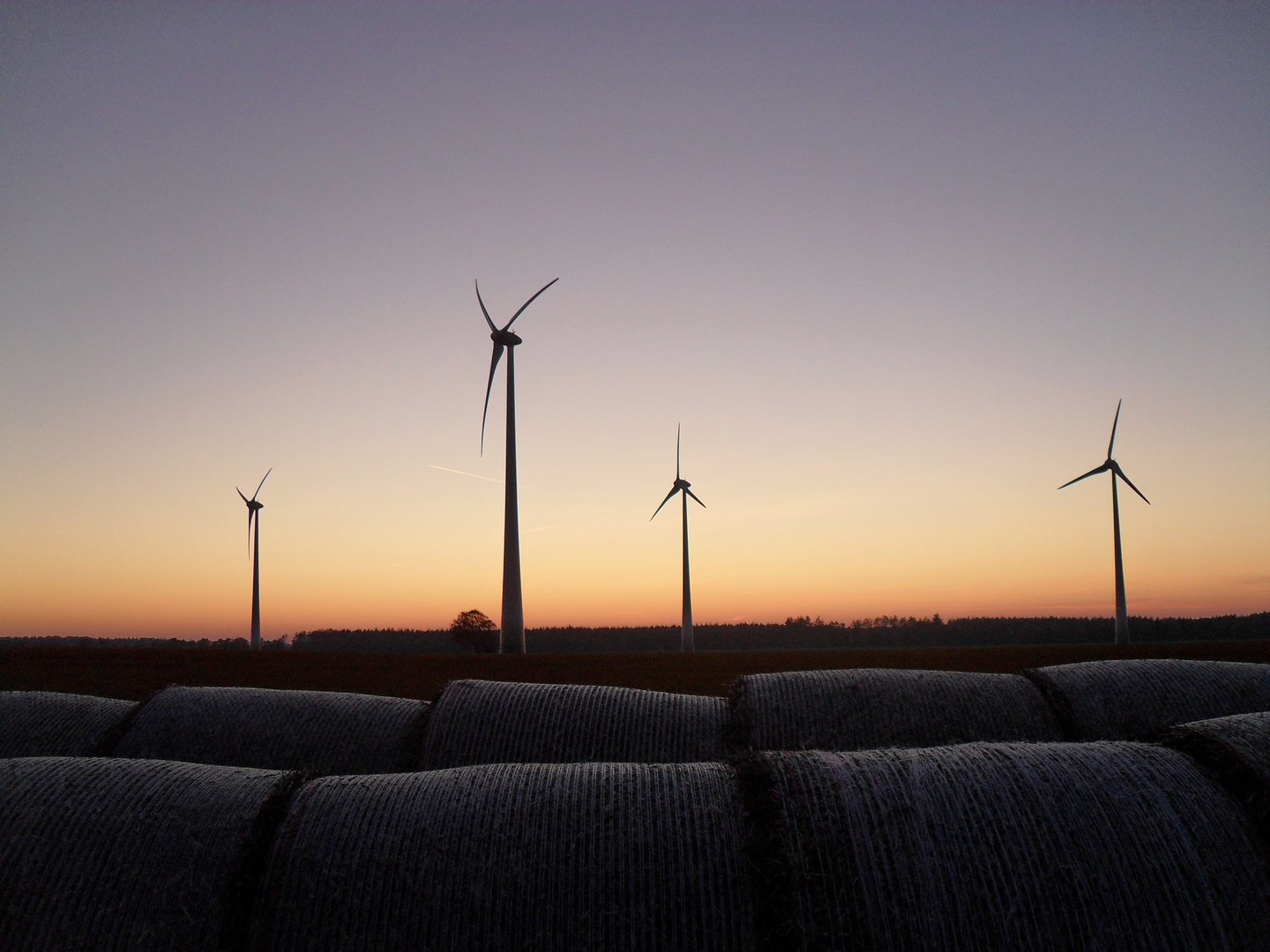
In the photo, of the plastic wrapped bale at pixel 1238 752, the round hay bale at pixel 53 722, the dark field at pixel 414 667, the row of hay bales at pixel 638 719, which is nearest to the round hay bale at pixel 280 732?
the row of hay bales at pixel 638 719

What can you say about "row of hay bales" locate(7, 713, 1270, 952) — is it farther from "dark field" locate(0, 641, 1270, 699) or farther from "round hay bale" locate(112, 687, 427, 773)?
"dark field" locate(0, 641, 1270, 699)

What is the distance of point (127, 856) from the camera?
2.21 metres

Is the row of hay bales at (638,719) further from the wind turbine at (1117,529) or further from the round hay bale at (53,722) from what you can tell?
the wind turbine at (1117,529)

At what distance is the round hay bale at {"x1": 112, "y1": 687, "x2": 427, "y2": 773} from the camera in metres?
3.84

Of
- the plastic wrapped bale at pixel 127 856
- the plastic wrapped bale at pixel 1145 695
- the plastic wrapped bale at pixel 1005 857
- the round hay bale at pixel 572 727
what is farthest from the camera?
the plastic wrapped bale at pixel 1145 695

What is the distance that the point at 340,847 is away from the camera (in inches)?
85.9

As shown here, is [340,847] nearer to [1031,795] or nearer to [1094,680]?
[1031,795]

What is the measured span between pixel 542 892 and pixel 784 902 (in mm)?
615

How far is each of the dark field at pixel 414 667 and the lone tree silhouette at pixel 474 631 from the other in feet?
115

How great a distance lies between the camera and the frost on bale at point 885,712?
3719mm

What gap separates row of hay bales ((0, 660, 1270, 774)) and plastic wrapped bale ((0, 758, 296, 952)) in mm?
1407

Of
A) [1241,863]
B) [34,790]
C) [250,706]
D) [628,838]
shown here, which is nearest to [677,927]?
[628,838]

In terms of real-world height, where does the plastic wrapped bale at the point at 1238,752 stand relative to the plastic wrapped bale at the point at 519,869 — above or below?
above

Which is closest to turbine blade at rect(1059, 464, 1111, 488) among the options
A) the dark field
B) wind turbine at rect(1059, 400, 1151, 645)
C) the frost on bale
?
wind turbine at rect(1059, 400, 1151, 645)
